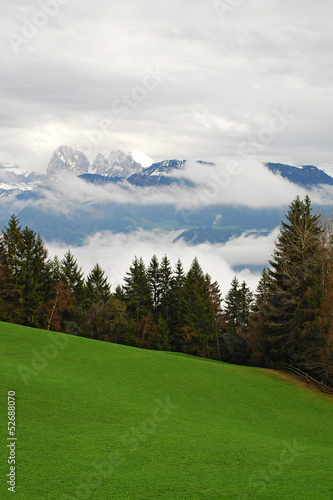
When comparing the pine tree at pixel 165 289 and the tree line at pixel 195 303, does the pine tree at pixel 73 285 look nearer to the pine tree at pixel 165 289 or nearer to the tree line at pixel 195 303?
the tree line at pixel 195 303

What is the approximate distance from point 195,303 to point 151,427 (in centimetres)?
4585

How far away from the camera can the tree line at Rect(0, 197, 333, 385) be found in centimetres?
3772

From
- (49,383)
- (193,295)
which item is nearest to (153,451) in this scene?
(49,383)

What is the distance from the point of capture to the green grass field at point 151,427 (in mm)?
12625

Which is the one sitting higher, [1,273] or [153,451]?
[1,273]

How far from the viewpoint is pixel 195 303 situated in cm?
6425

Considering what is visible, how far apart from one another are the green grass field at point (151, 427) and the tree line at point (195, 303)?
19.7 feet

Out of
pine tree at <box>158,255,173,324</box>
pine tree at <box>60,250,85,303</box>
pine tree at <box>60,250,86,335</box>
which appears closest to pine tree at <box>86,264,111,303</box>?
pine tree at <box>60,250,85,303</box>

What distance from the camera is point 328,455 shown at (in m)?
17.7

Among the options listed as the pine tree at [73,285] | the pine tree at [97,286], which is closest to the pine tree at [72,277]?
the pine tree at [73,285]

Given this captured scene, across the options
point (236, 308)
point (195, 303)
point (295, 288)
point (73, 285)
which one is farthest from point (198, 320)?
point (295, 288)

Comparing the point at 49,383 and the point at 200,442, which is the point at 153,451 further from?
the point at 49,383

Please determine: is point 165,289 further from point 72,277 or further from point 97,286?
point 72,277

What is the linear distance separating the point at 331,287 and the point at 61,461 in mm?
28278
